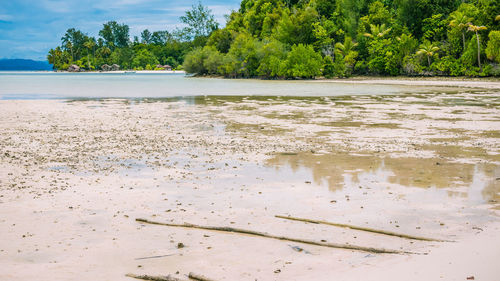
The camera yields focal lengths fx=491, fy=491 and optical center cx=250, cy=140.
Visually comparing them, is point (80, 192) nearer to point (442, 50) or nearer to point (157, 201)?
point (157, 201)

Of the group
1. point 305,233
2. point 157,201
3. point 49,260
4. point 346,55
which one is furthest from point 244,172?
point 346,55

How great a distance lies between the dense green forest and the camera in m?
62.0

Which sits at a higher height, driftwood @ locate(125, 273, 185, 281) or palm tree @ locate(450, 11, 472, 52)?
palm tree @ locate(450, 11, 472, 52)

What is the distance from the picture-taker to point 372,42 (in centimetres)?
7500

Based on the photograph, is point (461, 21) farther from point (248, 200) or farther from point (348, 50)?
point (248, 200)

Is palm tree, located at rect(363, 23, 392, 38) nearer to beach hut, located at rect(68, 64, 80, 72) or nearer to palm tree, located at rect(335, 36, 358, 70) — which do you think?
palm tree, located at rect(335, 36, 358, 70)

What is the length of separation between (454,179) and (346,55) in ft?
238

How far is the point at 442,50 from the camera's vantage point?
67438 mm

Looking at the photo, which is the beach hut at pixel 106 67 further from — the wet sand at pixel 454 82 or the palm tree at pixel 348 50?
the wet sand at pixel 454 82

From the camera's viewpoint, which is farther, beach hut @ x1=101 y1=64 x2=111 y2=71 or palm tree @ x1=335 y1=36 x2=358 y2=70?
beach hut @ x1=101 y1=64 x2=111 y2=71

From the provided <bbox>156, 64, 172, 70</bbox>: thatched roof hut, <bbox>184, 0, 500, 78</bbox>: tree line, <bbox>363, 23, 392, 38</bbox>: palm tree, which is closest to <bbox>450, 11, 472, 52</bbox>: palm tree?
<bbox>184, 0, 500, 78</bbox>: tree line

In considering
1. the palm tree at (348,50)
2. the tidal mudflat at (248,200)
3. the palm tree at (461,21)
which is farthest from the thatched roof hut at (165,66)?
the tidal mudflat at (248,200)

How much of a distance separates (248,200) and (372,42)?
234 ft

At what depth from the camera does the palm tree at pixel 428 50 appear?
217 ft
